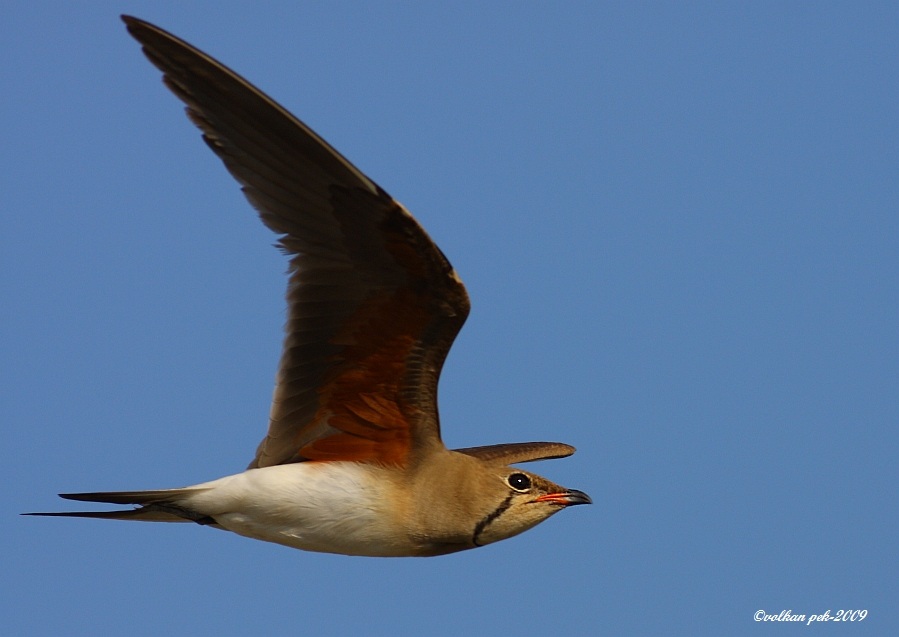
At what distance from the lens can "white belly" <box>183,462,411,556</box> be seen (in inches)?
332

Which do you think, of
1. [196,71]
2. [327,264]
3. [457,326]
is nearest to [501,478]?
[457,326]

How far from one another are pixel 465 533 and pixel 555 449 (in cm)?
222

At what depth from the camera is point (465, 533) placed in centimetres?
855

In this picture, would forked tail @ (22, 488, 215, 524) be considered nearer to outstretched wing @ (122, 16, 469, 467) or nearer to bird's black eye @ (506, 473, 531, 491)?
outstretched wing @ (122, 16, 469, 467)

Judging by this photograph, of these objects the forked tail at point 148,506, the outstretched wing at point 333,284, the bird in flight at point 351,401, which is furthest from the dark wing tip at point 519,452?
the forked tail at point 148,506

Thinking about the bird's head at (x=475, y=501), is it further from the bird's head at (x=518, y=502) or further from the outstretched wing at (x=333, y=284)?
the outstretched wing at (x=333, y=284)

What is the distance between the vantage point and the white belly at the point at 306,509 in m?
8.43

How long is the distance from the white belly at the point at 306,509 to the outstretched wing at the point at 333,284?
0.30 m

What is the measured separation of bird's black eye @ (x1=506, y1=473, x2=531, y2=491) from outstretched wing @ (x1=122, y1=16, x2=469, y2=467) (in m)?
0.59

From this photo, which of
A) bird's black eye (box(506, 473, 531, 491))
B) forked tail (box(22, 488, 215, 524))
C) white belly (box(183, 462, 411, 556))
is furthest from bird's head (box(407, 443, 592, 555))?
forked tail (box(22, 488, 215, 524))

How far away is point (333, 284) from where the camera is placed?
814cm

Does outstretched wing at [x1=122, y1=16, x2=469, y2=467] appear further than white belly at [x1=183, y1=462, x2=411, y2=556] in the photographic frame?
No

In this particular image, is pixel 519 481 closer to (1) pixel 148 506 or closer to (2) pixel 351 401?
(2) pixel 351 401

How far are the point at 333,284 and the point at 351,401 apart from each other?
3.00 ft
